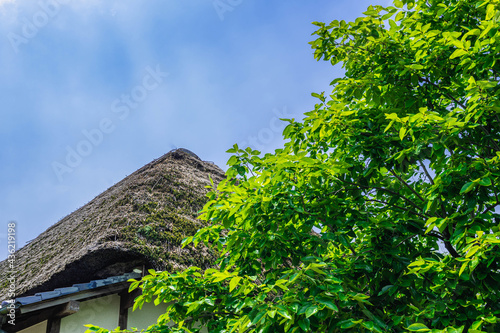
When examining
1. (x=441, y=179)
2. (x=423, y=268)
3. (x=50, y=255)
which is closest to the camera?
(x=423, y=268)

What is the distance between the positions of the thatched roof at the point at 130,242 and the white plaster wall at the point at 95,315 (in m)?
0.29

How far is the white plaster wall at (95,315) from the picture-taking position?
3617 millimetres

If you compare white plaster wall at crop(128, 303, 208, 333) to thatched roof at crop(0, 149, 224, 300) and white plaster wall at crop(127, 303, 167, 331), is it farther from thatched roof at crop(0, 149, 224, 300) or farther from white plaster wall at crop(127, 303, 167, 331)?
thatched roof at crop(0, 149, 224, 300)

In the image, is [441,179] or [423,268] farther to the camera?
[441,179]

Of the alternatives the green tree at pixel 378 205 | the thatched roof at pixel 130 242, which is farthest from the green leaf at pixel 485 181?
the thatched roof at pixel 130 242

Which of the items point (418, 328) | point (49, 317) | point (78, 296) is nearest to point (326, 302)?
point (418, 328)

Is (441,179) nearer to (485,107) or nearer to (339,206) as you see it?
(485,107)

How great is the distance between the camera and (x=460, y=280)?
2236 millimetres

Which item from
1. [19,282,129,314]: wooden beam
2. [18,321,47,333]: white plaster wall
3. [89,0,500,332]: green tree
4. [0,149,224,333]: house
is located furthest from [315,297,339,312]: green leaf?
[18,321,47,333]: white plaster wall

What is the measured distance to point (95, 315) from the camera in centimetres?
377

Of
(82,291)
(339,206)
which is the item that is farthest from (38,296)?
(339,206)

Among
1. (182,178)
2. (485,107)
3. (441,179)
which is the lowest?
(441,179)

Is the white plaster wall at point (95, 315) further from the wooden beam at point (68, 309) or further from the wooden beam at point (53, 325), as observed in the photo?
the wooden beam at point (68, 309)

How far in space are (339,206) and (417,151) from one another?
0.75 metres
